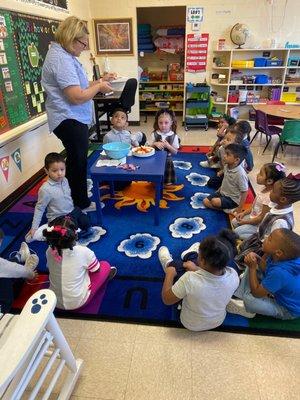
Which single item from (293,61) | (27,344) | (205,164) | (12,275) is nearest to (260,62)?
(293,61)

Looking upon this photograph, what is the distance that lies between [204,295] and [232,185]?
137cm

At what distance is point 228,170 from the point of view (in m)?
2.48

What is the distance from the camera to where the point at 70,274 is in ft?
4.98

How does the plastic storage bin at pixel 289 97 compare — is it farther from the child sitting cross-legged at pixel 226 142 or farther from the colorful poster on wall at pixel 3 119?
the colorful poster on wall at pixel 3 119

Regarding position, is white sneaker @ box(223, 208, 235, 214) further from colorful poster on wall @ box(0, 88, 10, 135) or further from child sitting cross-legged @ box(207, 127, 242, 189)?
colorful poster on wall @ box(0, 88, 10, 135)

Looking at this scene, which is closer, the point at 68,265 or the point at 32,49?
the point at 68,265

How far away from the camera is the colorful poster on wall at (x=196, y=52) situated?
16.0 feet

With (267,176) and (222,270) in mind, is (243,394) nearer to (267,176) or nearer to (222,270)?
(222,270)

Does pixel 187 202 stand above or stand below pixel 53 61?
below

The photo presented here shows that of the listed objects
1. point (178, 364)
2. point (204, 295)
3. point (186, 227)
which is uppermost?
point (204, 295)

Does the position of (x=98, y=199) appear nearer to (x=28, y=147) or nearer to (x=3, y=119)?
(x=3, y=119)

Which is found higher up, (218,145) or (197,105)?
(197,105)

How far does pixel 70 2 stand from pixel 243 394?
4965 millimetres

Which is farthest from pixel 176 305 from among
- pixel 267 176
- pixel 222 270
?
pixel 267 176
